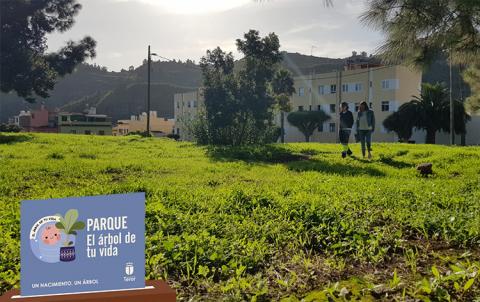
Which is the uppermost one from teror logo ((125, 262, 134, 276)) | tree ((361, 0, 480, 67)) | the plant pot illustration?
tree ((361, 0, 480, 67))

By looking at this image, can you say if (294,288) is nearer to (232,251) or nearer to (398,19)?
(232,251)

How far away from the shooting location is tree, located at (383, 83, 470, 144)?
3716 centimetres

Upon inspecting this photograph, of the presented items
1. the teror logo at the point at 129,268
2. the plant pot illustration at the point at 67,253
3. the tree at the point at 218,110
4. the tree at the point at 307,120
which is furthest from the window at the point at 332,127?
the plant pot illustration at the point at 67,253

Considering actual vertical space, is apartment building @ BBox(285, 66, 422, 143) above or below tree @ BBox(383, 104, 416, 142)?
above

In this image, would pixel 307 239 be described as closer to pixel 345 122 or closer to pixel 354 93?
pixel 345 122

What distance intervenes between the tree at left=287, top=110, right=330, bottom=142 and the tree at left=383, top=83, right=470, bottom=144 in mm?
14260

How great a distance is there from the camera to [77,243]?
2443 mm

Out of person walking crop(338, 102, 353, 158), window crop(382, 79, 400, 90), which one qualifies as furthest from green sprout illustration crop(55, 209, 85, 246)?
window crop(382, 79, 400, 90)

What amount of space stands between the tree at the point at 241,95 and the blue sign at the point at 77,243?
18696mm

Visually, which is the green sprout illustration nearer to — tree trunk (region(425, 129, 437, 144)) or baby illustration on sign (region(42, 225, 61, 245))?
baby illustration on sign (region(42, 225, 61, 245))

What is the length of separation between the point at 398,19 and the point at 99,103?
116557 millimetres

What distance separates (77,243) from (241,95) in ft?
64.4

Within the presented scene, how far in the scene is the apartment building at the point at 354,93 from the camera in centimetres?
4888

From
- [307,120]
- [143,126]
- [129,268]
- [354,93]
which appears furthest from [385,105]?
[129,268]
